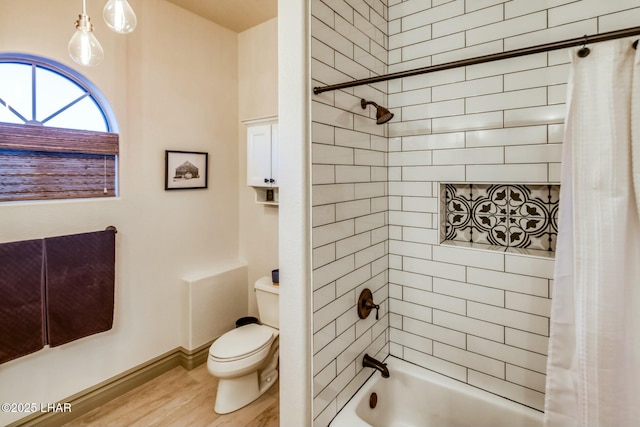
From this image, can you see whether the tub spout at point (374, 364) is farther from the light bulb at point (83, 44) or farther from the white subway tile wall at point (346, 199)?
the light bulb at point (83, 44)

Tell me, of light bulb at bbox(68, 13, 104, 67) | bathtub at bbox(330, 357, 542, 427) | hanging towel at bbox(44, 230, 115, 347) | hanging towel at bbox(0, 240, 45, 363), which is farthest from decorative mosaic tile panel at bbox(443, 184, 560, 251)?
hanging towel at bbox(0, 240, 45, 363)

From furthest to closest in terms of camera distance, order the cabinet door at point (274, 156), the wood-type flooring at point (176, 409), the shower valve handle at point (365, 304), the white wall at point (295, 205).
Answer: the cabinet door at point (274, 156)
the wood-type flooring at point (176, 409)
the shower valve handle at point (365, 304)
the white wall at point (295, 205)

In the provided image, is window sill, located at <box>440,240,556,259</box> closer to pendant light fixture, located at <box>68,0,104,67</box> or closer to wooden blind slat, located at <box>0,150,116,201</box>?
pendant light fixture, located at <box>68,0,104,67</box>

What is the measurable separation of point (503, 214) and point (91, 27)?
1.94 meters

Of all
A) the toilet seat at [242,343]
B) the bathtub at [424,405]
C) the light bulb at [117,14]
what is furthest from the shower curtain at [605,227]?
the toilet seat at [242,343]

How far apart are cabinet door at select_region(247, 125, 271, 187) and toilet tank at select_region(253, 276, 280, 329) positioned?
824 mm

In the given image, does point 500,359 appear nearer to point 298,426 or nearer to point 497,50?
point 298,426

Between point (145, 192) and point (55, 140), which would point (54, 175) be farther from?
point (145, 192)

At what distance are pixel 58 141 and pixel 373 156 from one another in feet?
6.33

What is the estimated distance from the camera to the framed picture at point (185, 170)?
2.50m

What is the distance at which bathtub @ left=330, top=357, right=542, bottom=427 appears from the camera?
1.32 metres

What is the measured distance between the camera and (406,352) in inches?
64.7

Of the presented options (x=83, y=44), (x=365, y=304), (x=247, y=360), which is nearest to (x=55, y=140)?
(x=83, y=44)

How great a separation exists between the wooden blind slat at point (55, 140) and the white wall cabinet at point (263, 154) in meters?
0.96
